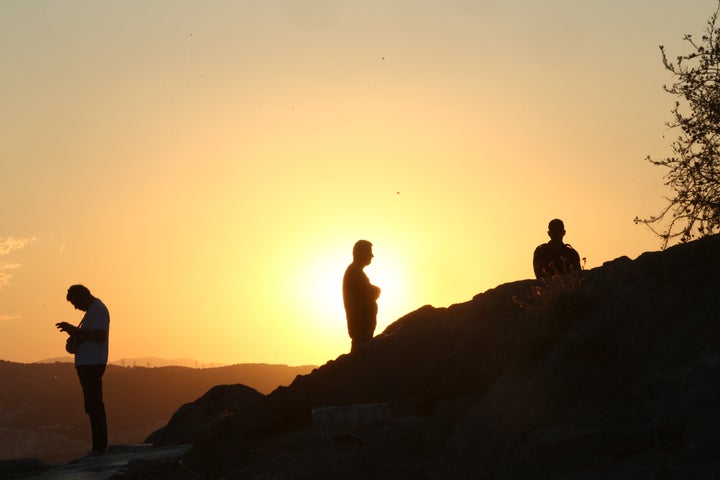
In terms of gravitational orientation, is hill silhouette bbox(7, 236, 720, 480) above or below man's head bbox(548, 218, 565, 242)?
below

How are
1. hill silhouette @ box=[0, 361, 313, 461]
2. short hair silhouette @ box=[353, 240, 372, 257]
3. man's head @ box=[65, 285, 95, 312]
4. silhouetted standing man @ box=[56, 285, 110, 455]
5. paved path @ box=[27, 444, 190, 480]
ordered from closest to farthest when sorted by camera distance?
paved path @ box=[27, 444, 190, 480]
silhouetted standing man @ box=[56, 285, 110, 455]
short hair silhouette @ box=[353, 240, 372, 257]
man's head @ box=[65, 285, 95, 312]
hill silhouette @ box=[0, 361, 313, 461]

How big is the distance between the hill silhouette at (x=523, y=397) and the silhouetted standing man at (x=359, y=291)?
1.71ft

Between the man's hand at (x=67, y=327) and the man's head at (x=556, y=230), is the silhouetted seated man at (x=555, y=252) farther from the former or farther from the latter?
the man's hand at (x=67, y=327)

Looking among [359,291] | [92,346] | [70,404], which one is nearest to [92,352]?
[92,346]

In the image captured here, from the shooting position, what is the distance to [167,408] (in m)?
137

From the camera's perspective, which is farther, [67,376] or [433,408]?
[67,376]

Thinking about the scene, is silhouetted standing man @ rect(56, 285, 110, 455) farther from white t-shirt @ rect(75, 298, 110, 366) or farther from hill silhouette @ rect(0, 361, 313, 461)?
hill silhouette @ rect(0, 361, 313, 461)

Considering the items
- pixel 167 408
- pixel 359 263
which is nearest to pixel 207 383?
pixel 167 408

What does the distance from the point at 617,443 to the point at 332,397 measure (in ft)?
19.7

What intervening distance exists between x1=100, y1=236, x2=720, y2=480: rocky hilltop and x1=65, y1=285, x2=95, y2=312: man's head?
9.05 ft

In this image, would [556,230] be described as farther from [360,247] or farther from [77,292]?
[77,292]

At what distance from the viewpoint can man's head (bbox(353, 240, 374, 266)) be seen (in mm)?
13781

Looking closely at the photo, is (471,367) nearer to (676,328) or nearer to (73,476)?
(676,328)

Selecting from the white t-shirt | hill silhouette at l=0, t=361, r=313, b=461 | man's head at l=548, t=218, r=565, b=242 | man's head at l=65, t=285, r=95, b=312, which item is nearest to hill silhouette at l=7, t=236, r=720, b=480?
man's head at l=548, t=218, r=565, b=242
